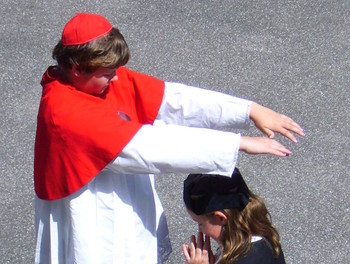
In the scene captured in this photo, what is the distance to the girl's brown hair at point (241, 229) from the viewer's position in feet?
8.84

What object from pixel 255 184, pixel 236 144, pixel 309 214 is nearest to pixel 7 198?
pixel 255 184

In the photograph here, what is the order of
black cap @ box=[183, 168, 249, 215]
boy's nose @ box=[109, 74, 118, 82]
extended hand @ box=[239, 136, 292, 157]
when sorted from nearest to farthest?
extended hand @ box=[239, 136, 292, 157]
boy's nose @ box=[109, 74, 118, 82]
black cap @ box=[183, 168, 249, 215]

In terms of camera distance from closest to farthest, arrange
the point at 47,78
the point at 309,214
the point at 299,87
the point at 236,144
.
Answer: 1. the point at 236,144
2. the point at 47,78
3. the point at 309,214
4. the point at 299,87

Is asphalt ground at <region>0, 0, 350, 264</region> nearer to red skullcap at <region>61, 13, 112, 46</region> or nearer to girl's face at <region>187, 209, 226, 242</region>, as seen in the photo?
girl's face at <region>187, 209, 226, 242</region>

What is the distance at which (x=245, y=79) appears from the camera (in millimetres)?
5086

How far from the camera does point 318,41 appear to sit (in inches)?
213

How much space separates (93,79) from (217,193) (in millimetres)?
577

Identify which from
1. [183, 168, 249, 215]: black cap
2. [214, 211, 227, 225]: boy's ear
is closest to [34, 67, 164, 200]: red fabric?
[183, 168, 249, 215]: black cap

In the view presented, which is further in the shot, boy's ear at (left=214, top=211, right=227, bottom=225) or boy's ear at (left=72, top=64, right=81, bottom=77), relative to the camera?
boy's ear at (left=214, top=211, right=227, bottom=225)

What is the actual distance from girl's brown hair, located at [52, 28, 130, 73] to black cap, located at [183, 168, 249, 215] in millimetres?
513

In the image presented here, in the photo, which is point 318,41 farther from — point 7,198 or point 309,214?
point 7,198

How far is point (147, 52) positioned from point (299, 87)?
1090mm

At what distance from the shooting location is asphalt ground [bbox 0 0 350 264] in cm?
420

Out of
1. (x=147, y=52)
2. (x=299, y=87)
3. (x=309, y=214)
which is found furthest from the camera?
(x=147, y=52)
